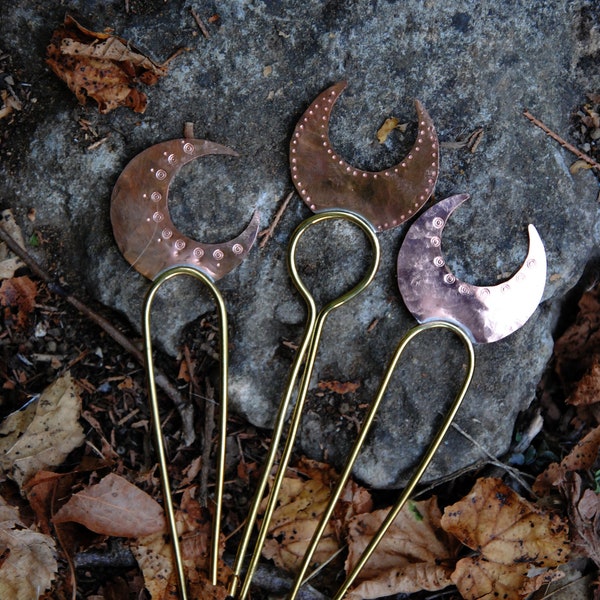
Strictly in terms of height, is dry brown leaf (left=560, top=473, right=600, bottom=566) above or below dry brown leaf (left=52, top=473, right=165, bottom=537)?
below

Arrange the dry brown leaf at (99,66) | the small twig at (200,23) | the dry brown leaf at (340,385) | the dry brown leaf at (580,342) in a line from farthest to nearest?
the dry brown leaf at (580,342)
the dry brown leaf at (340,385)
the small twig at (200,23)
the dry brown leaf at (99,66)

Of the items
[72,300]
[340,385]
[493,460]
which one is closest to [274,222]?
[340,385]

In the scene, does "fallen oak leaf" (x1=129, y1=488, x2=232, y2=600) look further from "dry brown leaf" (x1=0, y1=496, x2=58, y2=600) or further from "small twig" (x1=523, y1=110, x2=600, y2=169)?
"small twig" (x1=523, y1=110, x2=600, y2=169)

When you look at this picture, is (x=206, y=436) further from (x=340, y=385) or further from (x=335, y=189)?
(x=335, y=189)

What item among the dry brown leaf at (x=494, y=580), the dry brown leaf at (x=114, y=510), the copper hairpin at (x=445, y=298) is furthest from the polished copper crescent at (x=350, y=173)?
the dry brown leaf at (x=494, y=580)

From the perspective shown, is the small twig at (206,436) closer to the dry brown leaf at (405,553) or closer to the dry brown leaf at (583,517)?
the dry brown leaf at (405,553)

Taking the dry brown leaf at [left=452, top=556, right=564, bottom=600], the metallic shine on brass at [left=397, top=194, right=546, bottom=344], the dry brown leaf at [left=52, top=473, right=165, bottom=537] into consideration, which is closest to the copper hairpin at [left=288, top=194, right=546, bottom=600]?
the metallic shine on brass at [left=397, top=194, right=546, bottom=344]
